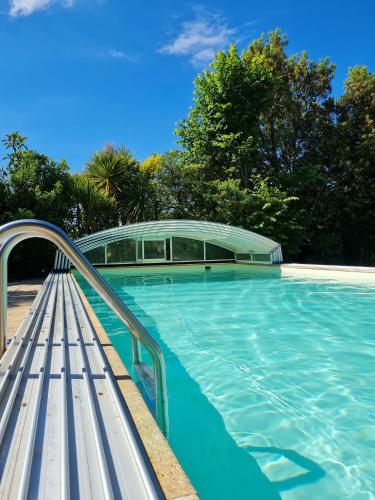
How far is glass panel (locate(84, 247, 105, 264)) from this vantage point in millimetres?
17969

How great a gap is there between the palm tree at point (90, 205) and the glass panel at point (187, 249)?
149 inches

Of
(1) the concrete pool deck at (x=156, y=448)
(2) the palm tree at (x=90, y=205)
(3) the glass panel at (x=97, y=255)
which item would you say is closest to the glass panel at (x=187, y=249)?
(2) the palm tree at (x=90, y=205)

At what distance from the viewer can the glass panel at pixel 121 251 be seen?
1861 centimetres

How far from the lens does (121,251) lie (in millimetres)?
18969

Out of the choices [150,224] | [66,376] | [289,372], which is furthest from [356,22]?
[66,376]

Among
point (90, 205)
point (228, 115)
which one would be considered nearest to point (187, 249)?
point (90, 205)

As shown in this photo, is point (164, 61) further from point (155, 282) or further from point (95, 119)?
point (155, 282)

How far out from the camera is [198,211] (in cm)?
2177

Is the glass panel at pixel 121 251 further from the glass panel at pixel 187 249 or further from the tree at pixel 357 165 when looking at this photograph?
the tree at pixel 357 165

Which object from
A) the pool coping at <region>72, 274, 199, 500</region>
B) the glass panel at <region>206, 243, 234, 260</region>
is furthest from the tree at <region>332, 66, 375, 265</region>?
the pool coping at <region>72, 274, 199, 500</region>

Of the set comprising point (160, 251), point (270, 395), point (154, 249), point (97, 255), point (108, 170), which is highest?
point (108, 170)

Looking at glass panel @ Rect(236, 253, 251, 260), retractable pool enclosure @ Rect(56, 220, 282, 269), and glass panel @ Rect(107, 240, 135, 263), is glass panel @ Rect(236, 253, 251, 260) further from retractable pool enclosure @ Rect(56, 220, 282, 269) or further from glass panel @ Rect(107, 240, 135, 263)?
glass panel @ Rect(107, 240, 135, 263)

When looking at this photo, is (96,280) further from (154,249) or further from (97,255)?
(154,249)

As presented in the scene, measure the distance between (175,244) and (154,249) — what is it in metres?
1.19
